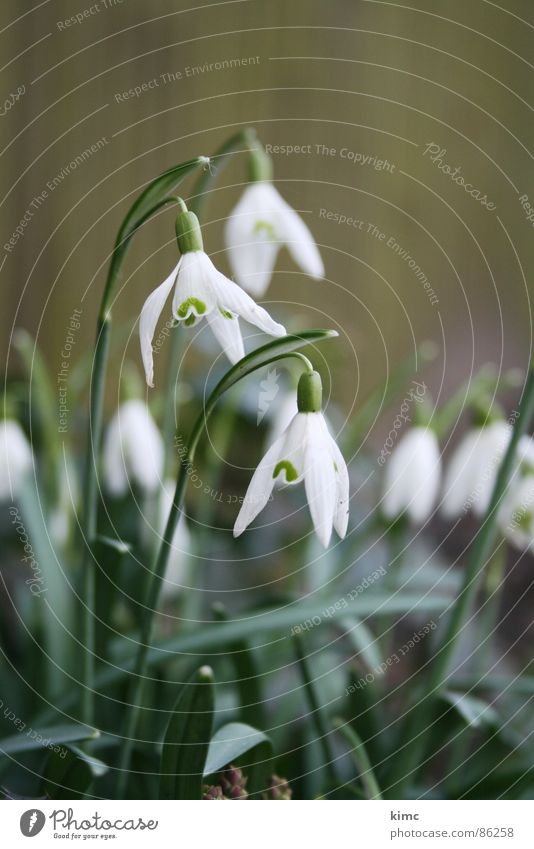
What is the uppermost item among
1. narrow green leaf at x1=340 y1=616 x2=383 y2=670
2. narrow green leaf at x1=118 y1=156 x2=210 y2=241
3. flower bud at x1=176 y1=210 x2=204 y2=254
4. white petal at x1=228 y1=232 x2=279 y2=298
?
white petal at x1=228 y1=232 x2=279 y2=298

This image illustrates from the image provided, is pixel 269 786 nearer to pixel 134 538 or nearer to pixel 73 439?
pixel 134 538

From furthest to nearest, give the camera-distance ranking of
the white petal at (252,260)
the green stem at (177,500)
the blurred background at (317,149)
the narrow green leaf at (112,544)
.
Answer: the blurred background at (317,149)
the white petal at (252,260)
the narrow green leaf at (112,544)
the green stem at (177,500)

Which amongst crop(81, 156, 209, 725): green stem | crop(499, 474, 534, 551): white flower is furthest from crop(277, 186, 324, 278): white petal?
crop(499, 474, 534, 551): white flower

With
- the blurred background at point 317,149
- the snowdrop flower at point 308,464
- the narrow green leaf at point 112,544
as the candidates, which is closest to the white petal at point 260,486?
the snowdrop flower at point 308,464

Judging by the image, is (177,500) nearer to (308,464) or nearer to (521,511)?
(308,464)

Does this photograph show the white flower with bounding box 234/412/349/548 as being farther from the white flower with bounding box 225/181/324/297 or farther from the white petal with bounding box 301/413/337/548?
the white flower with bounding box 225/181/324/297

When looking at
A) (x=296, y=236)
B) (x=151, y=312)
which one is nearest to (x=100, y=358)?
(x=151, y=312)

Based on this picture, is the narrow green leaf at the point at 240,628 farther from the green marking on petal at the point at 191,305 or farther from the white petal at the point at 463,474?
the green marking on petal at the point at 191,305
